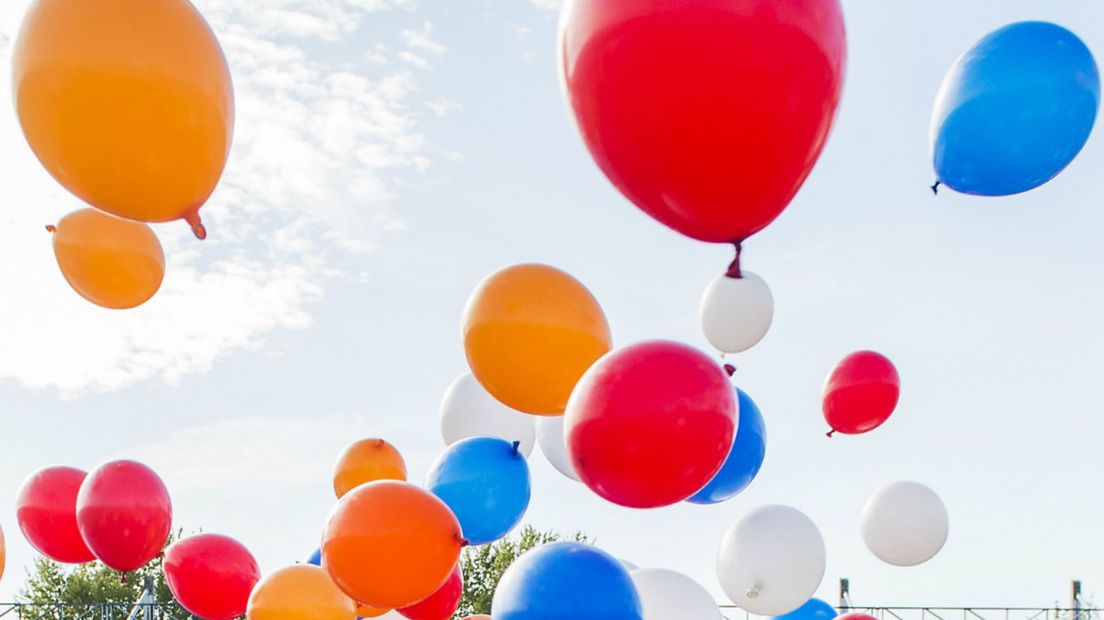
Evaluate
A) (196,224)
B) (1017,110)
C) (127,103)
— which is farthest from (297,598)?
(1017,110)

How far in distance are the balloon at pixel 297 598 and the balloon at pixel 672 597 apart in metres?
1.45

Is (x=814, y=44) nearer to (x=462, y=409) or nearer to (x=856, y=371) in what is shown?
(x=462, y=409)

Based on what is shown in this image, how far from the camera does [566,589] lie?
3453mm

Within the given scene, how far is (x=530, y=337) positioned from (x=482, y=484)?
1.11 meters

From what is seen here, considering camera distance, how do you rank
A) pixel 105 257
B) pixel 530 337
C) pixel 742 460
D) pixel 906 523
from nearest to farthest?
pixel 530 337 → pixel 105 257 → pixel 742 460 → pixel 906 523

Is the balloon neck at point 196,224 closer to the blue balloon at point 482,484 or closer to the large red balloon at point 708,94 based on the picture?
the large red balloon at point 708,94

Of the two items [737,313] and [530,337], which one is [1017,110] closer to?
[530,337]

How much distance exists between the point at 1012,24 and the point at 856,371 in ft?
7.70

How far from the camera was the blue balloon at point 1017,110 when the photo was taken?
13.1 ft

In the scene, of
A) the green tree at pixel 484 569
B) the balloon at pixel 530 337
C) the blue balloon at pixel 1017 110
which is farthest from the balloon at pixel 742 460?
the green tree at pixel 484 569

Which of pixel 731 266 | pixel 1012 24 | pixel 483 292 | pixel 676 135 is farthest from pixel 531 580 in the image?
pixel 1012 24

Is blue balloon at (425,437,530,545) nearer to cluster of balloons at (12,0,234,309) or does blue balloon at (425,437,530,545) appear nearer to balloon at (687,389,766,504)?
balloon at (687,389,766,504)

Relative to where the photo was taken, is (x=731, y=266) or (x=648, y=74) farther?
(x=731, y=266)

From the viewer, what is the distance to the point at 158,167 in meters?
2.71
